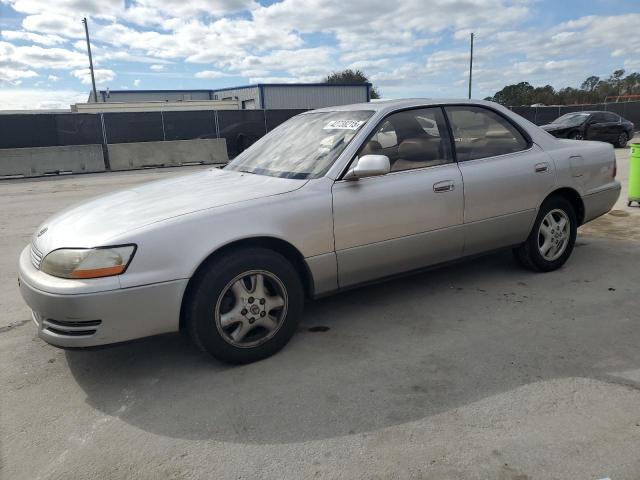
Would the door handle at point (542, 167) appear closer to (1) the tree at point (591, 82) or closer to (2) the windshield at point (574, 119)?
(2) the windshield at point (574, 119)

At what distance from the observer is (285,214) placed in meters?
3.17

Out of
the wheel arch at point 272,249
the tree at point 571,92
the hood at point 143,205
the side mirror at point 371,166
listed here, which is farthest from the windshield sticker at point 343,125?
the tree at point 571,92

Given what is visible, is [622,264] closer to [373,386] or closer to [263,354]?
[373,386]

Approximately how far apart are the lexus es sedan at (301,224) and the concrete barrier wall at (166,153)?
15.7 metres

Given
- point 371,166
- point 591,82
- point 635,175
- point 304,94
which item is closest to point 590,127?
point 635,175

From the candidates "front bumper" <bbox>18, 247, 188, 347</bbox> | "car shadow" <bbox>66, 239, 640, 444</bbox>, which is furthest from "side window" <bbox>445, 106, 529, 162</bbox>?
"front bumper" <bbox>18, 247, 188, 347</bbox>

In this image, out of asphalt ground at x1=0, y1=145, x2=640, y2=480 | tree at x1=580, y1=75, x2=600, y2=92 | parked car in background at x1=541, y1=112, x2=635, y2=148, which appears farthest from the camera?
tree at x1=580, y1=75, x2=600, y2=92

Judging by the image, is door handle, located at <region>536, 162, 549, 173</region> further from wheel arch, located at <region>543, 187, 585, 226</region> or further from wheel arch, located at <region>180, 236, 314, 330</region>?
wheel arch, located at <region>180, 236, 314, 330</region>

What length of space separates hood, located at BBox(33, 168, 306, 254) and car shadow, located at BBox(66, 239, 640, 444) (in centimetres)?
69

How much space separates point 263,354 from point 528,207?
262cm

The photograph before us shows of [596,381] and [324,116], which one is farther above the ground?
[324,116]

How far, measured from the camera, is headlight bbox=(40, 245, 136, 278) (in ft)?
8.91

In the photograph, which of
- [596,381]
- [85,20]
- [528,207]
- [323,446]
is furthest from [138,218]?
[85,20]

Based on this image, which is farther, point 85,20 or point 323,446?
point 85,20
